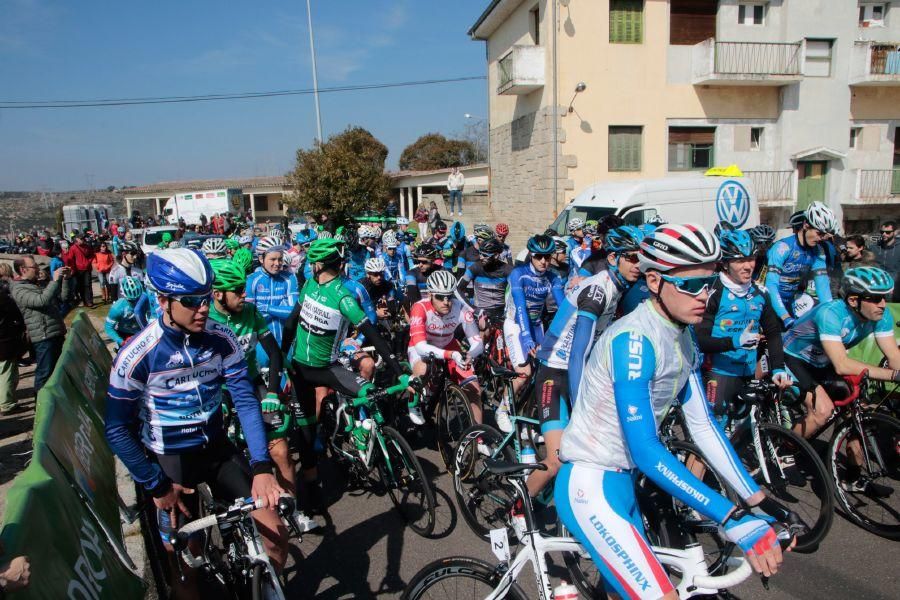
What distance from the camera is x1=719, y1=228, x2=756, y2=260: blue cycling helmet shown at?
191 inches

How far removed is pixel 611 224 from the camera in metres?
8.93

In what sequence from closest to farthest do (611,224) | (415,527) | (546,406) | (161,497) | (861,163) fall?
(161,497)
(546,406)
(415,527)
(611,224)
(861,163)

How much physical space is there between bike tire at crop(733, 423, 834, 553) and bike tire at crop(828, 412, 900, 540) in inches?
14.7

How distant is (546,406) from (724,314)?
1.85m

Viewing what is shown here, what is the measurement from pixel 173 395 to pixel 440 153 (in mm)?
62074

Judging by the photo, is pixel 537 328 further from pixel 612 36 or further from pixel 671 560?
pixel 612 36

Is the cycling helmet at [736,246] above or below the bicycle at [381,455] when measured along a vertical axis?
above

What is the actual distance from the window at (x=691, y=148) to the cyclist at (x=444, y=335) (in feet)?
63.8

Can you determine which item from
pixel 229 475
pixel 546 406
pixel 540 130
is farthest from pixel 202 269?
pixel 540 130

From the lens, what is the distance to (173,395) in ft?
10.6

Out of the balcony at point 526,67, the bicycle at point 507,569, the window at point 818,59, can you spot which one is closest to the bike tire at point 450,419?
the bicycle at point 507,569

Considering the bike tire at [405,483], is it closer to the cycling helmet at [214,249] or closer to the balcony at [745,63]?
the cycling helmet at [214,249]

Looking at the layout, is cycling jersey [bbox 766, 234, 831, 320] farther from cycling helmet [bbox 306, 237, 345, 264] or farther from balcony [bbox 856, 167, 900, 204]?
balcony [bbox 856, 167, 900, 204]

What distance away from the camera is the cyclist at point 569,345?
3.87 m
